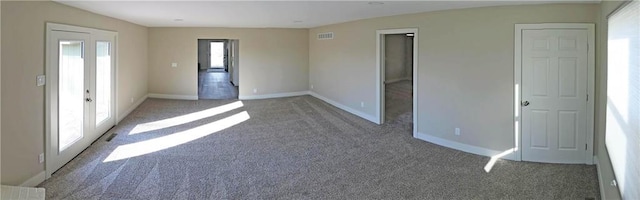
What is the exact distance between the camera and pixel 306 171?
4594mm

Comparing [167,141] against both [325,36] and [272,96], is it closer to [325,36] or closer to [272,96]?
[325,36]

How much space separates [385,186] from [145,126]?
4.86 metres

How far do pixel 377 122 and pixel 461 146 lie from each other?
206 centimetres

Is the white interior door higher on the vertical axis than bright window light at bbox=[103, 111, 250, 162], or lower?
higher

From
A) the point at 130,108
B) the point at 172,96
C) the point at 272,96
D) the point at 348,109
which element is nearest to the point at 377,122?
the point at 348,109

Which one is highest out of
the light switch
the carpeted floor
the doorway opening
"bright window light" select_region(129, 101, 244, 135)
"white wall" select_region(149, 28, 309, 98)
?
the doorway opening

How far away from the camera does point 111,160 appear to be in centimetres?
498

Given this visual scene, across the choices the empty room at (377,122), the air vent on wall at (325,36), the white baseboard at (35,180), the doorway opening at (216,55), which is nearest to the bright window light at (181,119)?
the empty room at (377,122)

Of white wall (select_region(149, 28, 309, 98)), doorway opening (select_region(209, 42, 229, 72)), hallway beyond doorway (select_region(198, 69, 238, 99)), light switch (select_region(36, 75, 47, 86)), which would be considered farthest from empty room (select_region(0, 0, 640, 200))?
doorway opening (select_region(209, 42, 229, 72))

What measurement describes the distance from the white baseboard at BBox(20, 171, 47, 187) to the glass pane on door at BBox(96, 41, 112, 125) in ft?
6.88

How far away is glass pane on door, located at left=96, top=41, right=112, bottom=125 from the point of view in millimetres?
6250

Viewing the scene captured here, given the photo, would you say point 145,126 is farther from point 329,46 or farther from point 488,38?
point 488,38

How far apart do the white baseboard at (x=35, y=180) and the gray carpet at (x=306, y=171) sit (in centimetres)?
7

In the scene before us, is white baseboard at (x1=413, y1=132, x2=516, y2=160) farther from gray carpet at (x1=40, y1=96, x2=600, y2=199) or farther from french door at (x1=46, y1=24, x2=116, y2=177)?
french door at (x1=46, y1=24, x2=116, y2=177)
